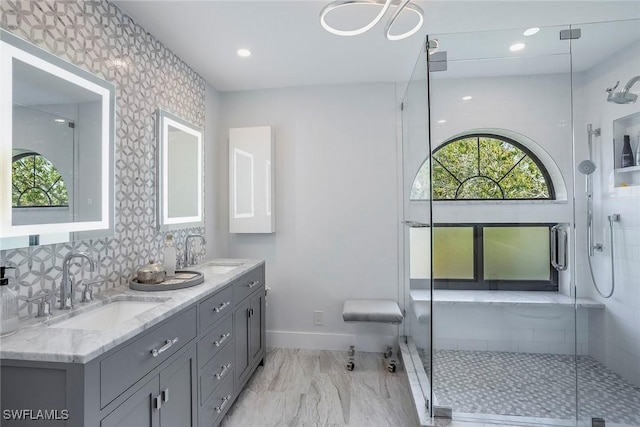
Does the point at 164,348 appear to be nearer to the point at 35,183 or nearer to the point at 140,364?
the point at 140,364

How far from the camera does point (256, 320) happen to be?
2541 mm

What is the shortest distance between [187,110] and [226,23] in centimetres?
87

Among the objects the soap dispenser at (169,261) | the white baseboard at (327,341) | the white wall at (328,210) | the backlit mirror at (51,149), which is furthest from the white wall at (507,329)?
the backlit mirror at (51,149)

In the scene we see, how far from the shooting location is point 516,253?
7.68 ft

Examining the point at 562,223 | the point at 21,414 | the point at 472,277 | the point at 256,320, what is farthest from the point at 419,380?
the point at 21,414

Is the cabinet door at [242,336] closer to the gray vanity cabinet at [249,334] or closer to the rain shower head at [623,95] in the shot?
the gray vanity cabinet at [249,334]

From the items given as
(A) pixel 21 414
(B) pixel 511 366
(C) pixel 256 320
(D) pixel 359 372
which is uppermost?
(A) pixel 21 414

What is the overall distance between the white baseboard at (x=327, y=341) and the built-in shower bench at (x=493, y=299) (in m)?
0.66

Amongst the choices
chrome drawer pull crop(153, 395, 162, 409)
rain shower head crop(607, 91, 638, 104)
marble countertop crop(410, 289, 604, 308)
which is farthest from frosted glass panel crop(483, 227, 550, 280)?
chrome drawer pull crop(153, 395, 162, 409)

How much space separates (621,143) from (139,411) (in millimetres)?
→ 3109

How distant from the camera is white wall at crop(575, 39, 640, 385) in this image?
199 cm

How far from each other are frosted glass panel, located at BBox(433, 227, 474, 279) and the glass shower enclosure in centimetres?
1

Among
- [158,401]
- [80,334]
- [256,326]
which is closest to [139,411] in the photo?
[158,401]

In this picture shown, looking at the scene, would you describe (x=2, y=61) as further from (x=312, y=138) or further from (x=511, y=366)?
(x=511, y=366)
